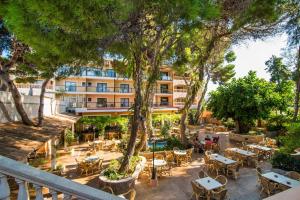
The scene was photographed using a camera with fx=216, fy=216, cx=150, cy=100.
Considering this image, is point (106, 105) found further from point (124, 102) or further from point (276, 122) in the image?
point (276, 122)

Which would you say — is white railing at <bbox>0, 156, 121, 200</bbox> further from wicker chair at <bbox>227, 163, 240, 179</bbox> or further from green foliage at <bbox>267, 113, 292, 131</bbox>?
green foliage at <bbox>267, 113, 292, 131</bbox>

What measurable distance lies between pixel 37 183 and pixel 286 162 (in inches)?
441

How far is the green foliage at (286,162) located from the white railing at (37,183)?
10.2 m

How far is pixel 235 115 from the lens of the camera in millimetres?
18219

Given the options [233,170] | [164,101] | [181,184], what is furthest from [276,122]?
[164,101]

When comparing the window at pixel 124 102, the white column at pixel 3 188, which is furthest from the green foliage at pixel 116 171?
the window at pixel 124 102

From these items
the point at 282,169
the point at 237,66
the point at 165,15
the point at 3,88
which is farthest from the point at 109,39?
the point at 237,66

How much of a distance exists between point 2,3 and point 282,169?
1201 cm

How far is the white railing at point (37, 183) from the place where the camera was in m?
1.81

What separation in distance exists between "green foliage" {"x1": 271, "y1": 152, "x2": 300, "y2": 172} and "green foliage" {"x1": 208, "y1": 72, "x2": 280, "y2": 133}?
24.5ft

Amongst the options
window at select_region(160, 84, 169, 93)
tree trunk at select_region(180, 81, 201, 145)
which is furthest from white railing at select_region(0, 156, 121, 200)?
window at select_region(160, 84, 169, 93)

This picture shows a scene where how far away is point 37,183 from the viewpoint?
6.08ft

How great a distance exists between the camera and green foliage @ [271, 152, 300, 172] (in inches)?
384

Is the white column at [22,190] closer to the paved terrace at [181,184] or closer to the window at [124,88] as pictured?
the paved terrace at [181,184]
